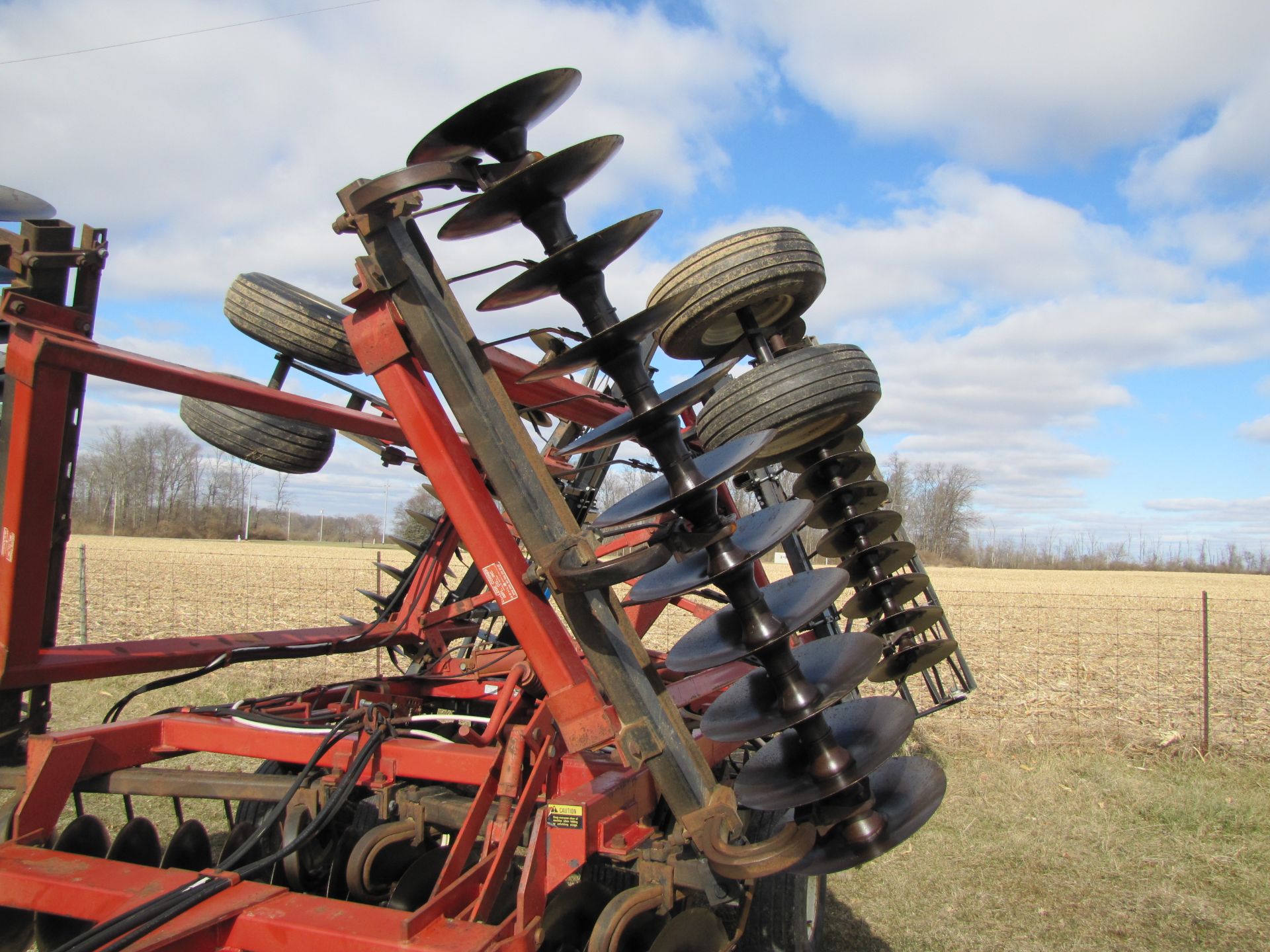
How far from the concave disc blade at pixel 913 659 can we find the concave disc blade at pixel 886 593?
0.68 ft

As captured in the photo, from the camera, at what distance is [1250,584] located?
1563 inches

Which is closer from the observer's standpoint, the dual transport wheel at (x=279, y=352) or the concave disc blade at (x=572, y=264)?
the concave disc blade at (x=572, y=264)

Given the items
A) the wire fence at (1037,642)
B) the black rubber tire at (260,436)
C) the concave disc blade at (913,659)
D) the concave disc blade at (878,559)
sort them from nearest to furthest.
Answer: the concave disc blade at (878,559)
the concave disc blade at (913,659)
the black rubber tire at (260,436)
the wire fence at (1037,642)

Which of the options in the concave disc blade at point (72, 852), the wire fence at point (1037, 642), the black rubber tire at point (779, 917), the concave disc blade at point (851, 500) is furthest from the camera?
the wire fence at point (1037, 642)

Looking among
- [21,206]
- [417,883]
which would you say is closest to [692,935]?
[417,883]

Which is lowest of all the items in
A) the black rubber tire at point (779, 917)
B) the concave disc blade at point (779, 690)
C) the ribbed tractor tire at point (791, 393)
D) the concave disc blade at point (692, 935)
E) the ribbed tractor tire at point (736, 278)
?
the black rubber tire at point (779, 917)

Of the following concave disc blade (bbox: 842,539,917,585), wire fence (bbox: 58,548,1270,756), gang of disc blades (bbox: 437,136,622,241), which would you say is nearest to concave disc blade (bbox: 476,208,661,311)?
gang of disc blades (bbox: 437,136,622,241)

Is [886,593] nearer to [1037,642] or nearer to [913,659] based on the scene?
[913,659]

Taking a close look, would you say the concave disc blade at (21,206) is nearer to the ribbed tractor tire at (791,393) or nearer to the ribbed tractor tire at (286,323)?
the ribbed tractor tire at (286,323)

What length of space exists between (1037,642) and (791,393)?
13172 mm

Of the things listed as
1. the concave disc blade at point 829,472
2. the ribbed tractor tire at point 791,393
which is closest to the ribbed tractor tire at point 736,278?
the ribbed tractor tire at point 791,393

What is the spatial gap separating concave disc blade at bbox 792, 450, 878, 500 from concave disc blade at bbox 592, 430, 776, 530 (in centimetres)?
125

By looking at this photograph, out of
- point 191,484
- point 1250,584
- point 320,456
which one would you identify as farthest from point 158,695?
point 191,484

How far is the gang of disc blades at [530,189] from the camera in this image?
6.98ft
